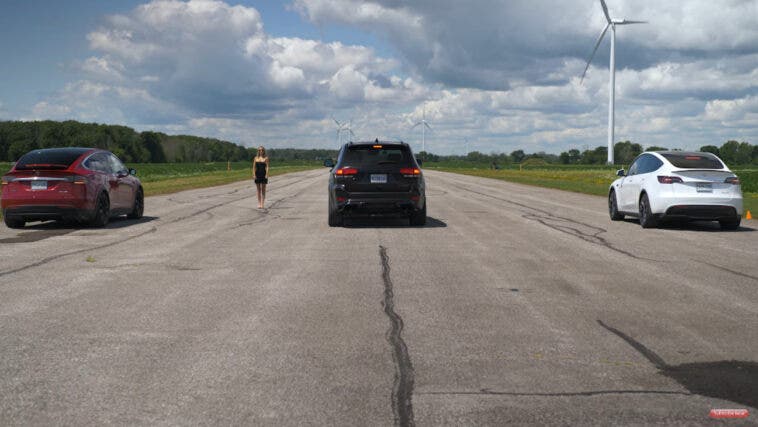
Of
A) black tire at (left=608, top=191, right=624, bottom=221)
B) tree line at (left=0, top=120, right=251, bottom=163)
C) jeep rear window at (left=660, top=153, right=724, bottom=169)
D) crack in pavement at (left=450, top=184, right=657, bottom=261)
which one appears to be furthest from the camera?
tree line at (left=0, top=120, right=251, bottom=163)

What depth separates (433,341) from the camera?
5.87 m

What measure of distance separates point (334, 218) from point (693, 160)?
748 centimetres

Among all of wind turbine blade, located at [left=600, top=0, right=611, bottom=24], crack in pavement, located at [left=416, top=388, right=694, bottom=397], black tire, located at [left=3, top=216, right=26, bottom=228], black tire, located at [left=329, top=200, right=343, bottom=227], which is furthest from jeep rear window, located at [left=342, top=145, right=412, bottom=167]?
wind turbine blade, located at [left=600, top=0, right=611, bottom=24]

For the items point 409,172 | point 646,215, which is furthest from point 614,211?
point 409,172

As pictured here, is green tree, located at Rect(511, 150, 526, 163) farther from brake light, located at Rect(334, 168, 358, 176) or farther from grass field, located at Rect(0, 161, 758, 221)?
brake light, located at Rect(334, 168, 358, 176)

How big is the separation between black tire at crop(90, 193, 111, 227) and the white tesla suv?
37.2 feet

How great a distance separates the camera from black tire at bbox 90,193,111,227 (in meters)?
15.7

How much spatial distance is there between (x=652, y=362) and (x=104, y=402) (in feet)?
11.9

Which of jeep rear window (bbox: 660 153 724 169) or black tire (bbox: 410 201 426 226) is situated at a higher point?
jeep rear window (bbox: 660 153 724 169)

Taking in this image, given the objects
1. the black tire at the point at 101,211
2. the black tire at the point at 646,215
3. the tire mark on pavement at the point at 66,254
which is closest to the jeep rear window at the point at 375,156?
the tire mark on pavement at the point at 66,254

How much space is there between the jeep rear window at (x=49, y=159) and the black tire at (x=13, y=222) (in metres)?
1.06

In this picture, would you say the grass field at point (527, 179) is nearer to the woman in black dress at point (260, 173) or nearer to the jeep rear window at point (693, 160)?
the jeep rear window at point (693, 160)

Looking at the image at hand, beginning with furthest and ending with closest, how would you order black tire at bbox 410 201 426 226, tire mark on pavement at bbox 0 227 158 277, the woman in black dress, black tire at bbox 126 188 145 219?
the woman in black dress → black tire at bbox 126 188 145 219 → black tire at bbox 410 201 426 226 → tire mark on pavement at bbox 0 227 158 277

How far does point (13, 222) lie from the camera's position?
51.1 ft
